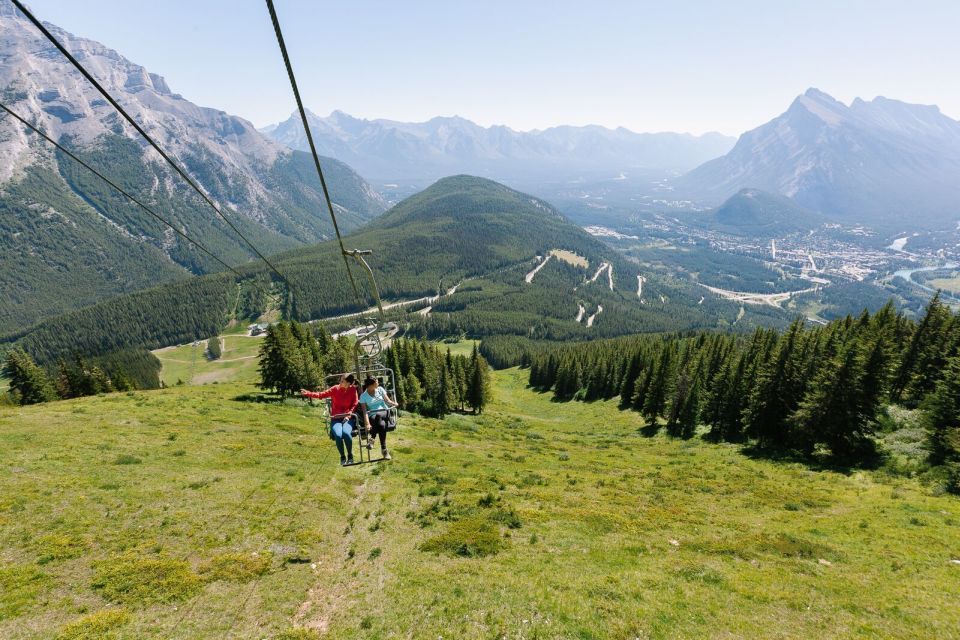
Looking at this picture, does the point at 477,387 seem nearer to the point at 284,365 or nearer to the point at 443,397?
the point at 443,397

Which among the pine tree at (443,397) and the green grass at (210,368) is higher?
the pine tree at (443,397)

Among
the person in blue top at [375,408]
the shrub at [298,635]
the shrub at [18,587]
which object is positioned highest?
the person in blue top at [375,408]

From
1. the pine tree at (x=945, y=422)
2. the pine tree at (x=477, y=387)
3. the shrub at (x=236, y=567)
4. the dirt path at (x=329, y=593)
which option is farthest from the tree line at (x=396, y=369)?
the pine tree at (x=945, y=422)

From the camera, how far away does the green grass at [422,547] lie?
679 inches

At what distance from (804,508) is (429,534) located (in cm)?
2786

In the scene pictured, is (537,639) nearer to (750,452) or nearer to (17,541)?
(17,541)

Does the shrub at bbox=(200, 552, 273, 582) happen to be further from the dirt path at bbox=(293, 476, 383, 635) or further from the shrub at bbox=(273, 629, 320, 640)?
the shrub at bbox=(273, 629, 320, 640)

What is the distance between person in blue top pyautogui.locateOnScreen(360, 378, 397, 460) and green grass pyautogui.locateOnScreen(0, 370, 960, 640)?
6168 millimetres

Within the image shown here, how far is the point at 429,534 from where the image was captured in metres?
24.8

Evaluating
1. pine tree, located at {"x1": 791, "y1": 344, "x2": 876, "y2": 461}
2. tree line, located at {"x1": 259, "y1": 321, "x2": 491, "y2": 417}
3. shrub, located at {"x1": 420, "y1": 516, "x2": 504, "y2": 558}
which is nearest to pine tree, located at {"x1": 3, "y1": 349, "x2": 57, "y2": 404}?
tree line, located at {"x1": 259, "y1": 321, "x2": 491, "y2": 417}

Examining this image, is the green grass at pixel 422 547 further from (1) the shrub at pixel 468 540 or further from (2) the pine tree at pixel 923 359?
(2) the pine tree at pixel 923 359

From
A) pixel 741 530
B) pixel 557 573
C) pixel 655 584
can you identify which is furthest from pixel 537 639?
pixel 741 530

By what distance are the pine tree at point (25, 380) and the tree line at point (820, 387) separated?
337 feet

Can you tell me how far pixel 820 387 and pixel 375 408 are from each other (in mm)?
50804
